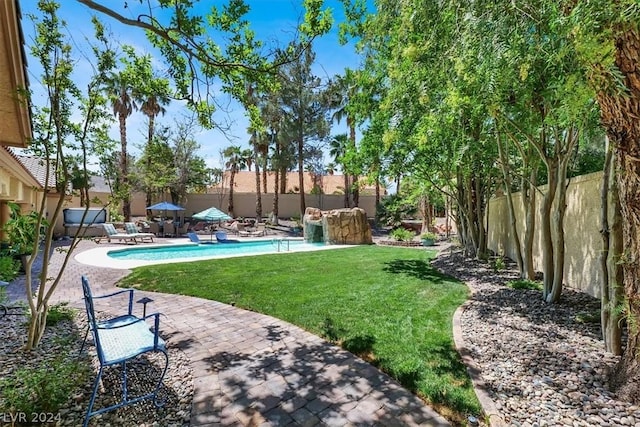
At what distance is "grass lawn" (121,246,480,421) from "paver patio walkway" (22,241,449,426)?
255mm

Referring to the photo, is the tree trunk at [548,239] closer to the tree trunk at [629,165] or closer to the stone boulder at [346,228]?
the tree trunk at [629,165]

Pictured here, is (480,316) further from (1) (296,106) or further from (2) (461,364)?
(1) (296,106)

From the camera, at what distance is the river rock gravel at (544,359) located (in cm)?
294

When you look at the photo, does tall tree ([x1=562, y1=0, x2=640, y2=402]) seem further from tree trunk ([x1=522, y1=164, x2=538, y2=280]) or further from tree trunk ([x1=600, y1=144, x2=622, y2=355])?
tree trunk ([x1=522, y1=164, x2=538, y2=280])

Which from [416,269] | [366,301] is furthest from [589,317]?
[416,269]

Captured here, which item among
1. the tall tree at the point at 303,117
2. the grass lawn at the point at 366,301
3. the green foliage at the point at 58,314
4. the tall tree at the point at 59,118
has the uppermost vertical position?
the tall tree at the point at 303,117

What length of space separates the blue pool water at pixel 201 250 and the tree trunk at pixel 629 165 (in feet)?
42.0

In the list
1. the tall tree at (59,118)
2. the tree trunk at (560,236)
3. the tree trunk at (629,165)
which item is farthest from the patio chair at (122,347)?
the tree trunk at (560,236)

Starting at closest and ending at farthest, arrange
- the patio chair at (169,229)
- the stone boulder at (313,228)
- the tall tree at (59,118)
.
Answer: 1. the tall tree at (59,118)
2. the stone boulder at (313,228)
3. the patio chair at (169,229)

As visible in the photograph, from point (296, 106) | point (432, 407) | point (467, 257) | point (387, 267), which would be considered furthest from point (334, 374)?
point (296, 106)

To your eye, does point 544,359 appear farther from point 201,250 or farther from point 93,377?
point 201,250

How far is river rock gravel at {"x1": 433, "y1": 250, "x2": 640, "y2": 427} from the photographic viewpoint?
2.94 m

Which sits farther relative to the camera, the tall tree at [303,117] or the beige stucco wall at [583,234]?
the tall tree at [303,117]

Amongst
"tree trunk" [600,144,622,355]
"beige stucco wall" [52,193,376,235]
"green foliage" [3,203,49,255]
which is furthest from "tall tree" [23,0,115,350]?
"beige stucco wall" [52,193,376,235]
